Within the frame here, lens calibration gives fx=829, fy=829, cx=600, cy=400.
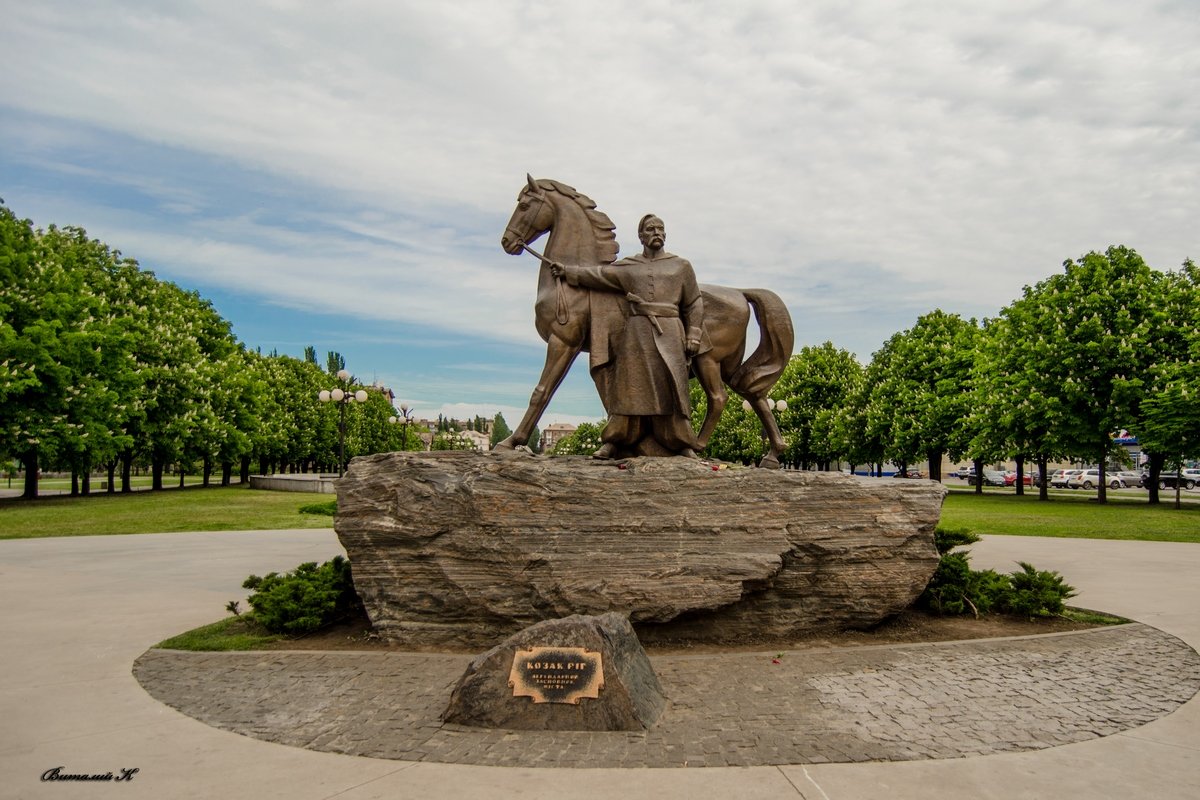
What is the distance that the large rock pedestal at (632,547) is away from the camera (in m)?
8.44

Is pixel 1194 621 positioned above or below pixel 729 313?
below

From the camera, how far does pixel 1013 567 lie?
14508 mm

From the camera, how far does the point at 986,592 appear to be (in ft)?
33.1

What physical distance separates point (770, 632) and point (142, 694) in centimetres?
601

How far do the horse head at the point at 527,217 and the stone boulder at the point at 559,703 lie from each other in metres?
5.84

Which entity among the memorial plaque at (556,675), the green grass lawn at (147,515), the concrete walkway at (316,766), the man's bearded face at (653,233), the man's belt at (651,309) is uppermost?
the man's bearded face at (653,233)

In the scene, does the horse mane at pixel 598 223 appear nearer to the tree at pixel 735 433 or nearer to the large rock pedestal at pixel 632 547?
the large rock pedestal at pixel 632 547

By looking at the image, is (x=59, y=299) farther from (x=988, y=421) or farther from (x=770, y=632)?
(x=988, y=421)

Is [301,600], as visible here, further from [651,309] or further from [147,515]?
[147,515]

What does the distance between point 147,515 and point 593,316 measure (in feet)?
68.7

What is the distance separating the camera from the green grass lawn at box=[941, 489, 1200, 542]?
2100cm

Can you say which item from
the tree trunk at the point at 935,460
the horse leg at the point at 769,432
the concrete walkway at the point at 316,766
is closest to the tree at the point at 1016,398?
the tree trunk at the point at 935,460

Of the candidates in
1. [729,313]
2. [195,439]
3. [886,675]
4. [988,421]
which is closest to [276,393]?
[195,439]

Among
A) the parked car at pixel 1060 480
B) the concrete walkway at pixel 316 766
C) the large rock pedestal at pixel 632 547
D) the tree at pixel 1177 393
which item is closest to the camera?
the concrete walkway at pixel 316 766
